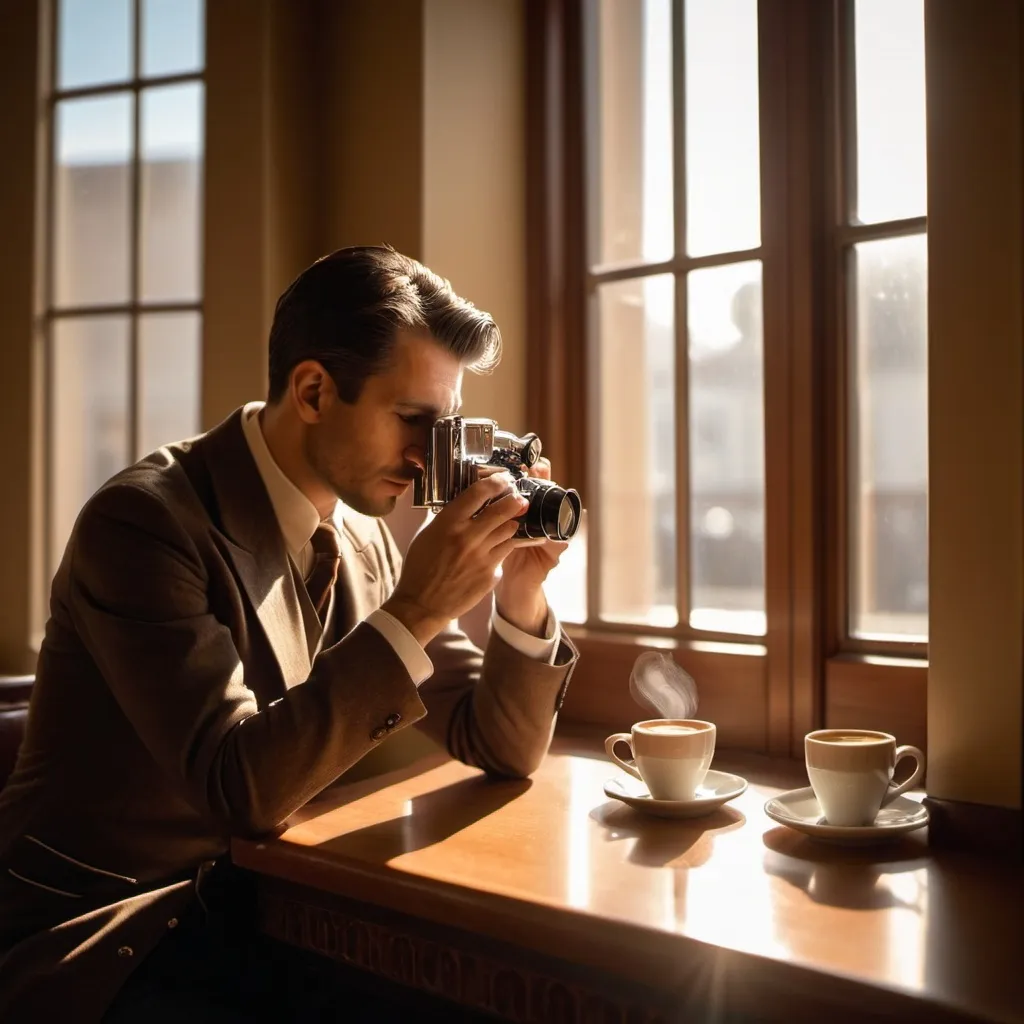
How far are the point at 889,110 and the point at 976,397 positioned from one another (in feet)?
2.33

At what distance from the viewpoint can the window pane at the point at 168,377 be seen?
2086mm

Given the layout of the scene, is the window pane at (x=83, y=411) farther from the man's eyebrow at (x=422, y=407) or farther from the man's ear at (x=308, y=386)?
the man's eyebrow at (x=422, y=407)

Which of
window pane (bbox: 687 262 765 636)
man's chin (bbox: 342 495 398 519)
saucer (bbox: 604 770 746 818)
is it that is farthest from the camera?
window pane (bbox: 687 262 765 636)

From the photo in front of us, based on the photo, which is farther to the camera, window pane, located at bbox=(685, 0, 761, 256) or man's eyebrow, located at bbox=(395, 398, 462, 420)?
window pane, located at bbox=(685, 0, 761, 256)

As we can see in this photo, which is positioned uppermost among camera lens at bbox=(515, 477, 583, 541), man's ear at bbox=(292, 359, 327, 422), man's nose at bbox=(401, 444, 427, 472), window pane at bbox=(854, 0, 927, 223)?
window pane at bbox=(854, 0, 927, 223)

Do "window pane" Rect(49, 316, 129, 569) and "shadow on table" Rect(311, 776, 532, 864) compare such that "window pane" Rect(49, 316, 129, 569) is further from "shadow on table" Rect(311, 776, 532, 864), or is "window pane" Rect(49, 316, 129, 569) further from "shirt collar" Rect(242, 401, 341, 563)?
"shadow on table" Rect(311, 776, 532, 864)

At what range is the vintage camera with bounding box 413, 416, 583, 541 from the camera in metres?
1.20

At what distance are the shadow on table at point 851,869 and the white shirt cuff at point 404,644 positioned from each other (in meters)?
0.42

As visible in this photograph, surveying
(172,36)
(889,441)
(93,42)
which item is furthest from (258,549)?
(93,42)

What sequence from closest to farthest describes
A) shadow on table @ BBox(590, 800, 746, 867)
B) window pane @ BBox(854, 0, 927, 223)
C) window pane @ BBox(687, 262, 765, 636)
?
shadow on table @ BBox(590, 800, 746, 867), window pane @ BBox(854, 0, 927, 223), window pane @ BBox(687, 262, 765, 636)

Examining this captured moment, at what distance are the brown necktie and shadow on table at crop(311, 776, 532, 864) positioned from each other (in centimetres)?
32

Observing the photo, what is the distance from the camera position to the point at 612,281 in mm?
1847

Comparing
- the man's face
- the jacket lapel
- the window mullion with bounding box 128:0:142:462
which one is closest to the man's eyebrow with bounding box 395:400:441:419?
the man's face

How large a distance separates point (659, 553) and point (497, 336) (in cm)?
55
